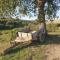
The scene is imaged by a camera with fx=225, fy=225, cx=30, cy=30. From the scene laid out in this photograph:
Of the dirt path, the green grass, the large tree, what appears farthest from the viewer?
the large tree

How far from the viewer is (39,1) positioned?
19.1m

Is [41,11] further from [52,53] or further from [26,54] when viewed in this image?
[26,54]

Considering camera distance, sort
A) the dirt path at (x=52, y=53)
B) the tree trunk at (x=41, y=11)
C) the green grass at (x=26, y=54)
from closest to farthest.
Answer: the green grass at (x=26, y=54)
the dirt path at (x=52, y=53)
the tree trunk at (x=41, y=11)

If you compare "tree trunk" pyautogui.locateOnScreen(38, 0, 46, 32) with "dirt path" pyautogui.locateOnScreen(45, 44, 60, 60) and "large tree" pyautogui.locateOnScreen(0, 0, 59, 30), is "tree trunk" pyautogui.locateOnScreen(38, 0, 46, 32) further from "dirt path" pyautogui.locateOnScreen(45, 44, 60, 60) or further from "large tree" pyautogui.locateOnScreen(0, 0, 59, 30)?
"dirt path" pyautogui.locateOnScreen(45, 44, 60, 60)

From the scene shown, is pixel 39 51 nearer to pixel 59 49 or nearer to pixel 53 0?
pixel 59 49

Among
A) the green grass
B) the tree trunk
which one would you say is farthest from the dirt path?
the tree trunk

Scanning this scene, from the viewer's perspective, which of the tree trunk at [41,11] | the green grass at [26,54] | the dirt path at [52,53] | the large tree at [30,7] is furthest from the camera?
the tree trunk at [41,11]

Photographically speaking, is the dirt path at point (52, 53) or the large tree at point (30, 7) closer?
the dirt path at point (52, 53)

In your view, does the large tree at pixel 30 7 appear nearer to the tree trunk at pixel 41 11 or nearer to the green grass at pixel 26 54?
the tree trunk at pixel 41 11

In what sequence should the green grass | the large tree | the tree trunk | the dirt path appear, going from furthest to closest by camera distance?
1. the tree trunk
2. the large tree
3. the dirt path
4. the green grass

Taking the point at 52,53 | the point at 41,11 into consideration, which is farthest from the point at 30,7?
the point at 52,53

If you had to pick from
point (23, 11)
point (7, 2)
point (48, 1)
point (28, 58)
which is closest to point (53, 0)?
point (48, 1)

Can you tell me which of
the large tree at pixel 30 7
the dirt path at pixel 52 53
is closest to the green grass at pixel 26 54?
the dirt path at pixel 52 53

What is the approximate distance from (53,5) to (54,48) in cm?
609
